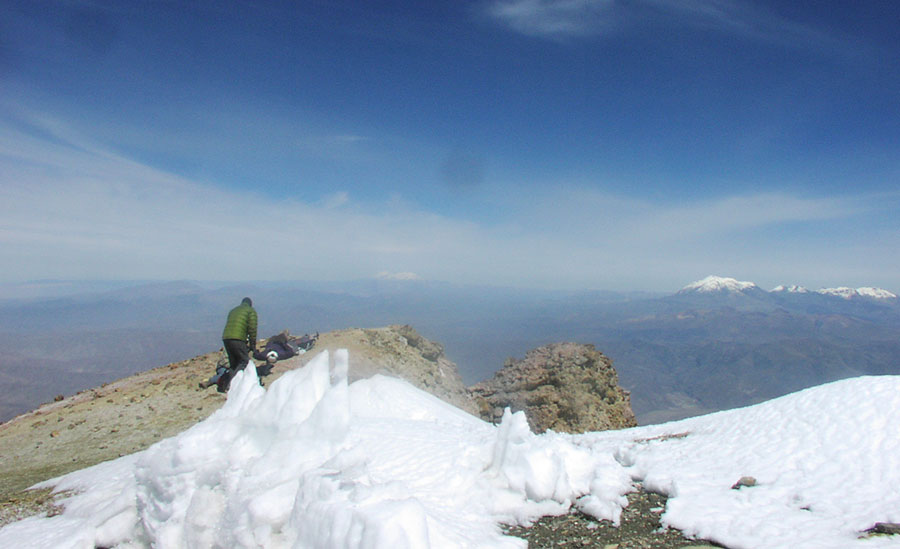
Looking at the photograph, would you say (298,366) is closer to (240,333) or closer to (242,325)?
(240,333)

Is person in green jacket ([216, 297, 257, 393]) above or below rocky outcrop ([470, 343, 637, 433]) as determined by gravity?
above

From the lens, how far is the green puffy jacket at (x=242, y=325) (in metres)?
15.7

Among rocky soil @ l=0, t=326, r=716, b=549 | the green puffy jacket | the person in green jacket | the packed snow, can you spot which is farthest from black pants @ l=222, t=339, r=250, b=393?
the packed snow

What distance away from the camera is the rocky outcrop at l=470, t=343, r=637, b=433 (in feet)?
64.4

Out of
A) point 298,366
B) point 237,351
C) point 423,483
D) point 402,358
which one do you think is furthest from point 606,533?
point 402,358

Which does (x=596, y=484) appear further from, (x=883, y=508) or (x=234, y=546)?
(x=234, y=546)

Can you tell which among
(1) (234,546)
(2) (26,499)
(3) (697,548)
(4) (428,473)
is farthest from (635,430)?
(2) (26,499)

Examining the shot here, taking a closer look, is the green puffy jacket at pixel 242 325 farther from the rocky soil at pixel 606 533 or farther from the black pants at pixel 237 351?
the rocky soil at pixel 606 533

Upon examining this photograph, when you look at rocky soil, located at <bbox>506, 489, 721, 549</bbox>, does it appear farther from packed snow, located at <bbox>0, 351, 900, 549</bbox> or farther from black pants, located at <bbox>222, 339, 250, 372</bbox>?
black pants, located at <bbox>222, 339, 250, 372</bbox>

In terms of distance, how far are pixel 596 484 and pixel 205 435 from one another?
6392 millimetres

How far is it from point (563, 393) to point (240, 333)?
1431 centimetres

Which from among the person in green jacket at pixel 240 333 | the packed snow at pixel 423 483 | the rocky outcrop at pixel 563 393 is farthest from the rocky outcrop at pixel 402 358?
the packed snow at pixel 423 483

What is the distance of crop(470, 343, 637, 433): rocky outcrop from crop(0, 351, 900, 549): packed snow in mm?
10569

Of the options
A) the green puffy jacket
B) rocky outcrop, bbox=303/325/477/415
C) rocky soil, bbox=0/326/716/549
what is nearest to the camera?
rocky soil, bbox=0/326/716/549
